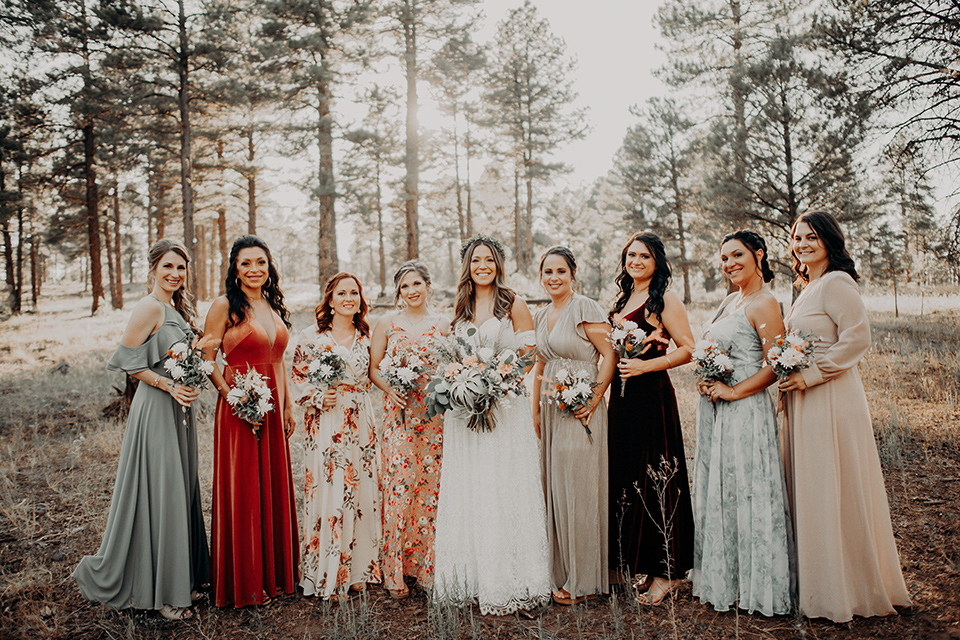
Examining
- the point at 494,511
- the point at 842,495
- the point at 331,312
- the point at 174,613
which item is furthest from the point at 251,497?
the point at 842,495

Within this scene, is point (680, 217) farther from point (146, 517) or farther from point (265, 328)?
point (146, 517)

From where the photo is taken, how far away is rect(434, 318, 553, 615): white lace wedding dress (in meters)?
4.05

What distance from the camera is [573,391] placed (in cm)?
397

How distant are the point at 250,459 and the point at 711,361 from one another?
364 cm

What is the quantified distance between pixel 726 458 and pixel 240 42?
21631 mm

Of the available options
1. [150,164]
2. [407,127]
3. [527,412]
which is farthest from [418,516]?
[150,164]

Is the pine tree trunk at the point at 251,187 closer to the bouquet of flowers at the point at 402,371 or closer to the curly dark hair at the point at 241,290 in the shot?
the curly dark hair at the point at 241,290

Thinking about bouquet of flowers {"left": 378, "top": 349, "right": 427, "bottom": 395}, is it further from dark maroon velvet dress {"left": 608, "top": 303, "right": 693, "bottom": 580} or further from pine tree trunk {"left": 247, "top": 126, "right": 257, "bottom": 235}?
pine tree trunk {"left": 247, "top": 126, "right": 257, "bottom": 235}

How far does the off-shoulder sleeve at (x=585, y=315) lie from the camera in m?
4.28

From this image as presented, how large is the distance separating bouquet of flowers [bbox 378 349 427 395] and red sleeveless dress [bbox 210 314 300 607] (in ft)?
3.19

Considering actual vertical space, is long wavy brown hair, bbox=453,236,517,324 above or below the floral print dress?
above

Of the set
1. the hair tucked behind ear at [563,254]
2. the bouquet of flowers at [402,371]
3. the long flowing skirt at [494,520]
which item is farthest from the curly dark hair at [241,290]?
the hair tucked behind ear at [563,254]

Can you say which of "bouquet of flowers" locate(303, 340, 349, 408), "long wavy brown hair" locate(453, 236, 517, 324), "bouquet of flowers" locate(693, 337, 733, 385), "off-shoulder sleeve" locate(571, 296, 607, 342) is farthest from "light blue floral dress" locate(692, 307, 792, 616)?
"bouquet of flowers" locate(303, 340, 349, 408)

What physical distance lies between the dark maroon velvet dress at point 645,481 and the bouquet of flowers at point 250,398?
2.77 m
